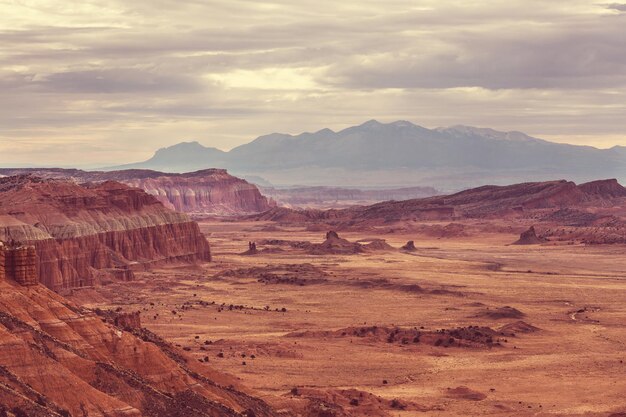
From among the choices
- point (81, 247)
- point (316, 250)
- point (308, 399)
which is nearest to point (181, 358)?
point (308, 399)

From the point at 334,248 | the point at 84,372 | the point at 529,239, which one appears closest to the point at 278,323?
the point at 84,372

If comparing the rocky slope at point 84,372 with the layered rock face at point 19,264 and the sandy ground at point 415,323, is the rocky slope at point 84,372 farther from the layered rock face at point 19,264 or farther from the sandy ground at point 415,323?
the sandy ground at point 415,323

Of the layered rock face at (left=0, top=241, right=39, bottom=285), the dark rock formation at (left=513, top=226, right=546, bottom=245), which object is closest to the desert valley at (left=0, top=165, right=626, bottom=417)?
the layered rock face at (left=0, top=241, right=39, bottom=285)

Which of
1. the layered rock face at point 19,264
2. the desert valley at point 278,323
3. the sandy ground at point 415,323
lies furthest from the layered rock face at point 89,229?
the layered rock face at point 19,264

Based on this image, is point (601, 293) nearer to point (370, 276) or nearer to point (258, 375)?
point (370, 276)

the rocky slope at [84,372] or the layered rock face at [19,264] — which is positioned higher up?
the layered rock face at [19,264]

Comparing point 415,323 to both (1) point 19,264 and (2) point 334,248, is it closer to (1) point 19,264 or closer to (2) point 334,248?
(1) point 19,264

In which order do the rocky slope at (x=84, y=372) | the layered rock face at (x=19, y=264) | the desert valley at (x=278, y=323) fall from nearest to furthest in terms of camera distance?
the rocky slope at (x=84, y=372) < the desert valley at (x=278, y=323) < the layered rock face at (x=19, y=264)
